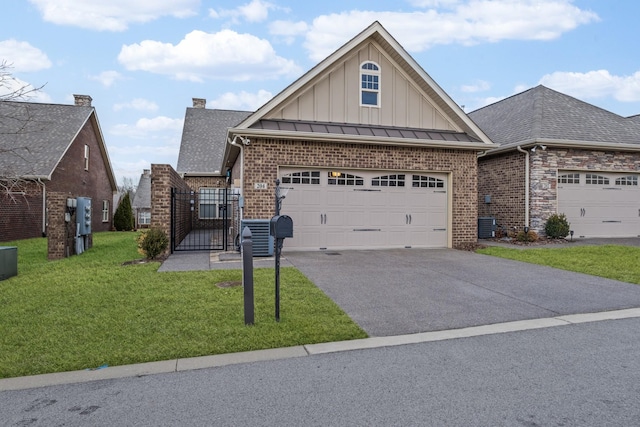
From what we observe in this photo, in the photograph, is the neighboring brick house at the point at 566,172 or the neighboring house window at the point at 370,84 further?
the neighboring brick house at the point at 566,172

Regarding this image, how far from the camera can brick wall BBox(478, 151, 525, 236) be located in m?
15.0

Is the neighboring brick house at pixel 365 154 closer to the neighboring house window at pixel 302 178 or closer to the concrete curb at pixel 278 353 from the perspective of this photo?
the neighboring house window at pixel 302 178

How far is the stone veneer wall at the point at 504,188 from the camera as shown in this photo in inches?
590

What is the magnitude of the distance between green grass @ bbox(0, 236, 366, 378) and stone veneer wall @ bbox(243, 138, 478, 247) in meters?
3.55

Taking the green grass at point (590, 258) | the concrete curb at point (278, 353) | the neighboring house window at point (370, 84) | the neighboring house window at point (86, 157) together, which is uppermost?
the neighboring house window at point (370, 84)

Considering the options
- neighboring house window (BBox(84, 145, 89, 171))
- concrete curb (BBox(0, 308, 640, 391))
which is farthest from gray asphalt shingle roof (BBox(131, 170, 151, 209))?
concrete curb (BBox(0, 308, 640, 391))

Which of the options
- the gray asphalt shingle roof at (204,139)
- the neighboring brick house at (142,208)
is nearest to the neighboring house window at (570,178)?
the gray asphalt shingle roof at (204,139)

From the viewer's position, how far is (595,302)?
639 cm

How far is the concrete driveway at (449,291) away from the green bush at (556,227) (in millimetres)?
4873

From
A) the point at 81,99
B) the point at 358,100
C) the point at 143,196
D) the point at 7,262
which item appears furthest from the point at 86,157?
the point at 358,100

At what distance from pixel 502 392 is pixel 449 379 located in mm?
438

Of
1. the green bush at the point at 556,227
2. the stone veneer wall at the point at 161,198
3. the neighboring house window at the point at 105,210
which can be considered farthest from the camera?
the neighboring house window at the point at 105,210

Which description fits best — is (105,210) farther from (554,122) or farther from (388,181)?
(554,122)

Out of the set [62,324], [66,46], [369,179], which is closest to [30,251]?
[66,46]
